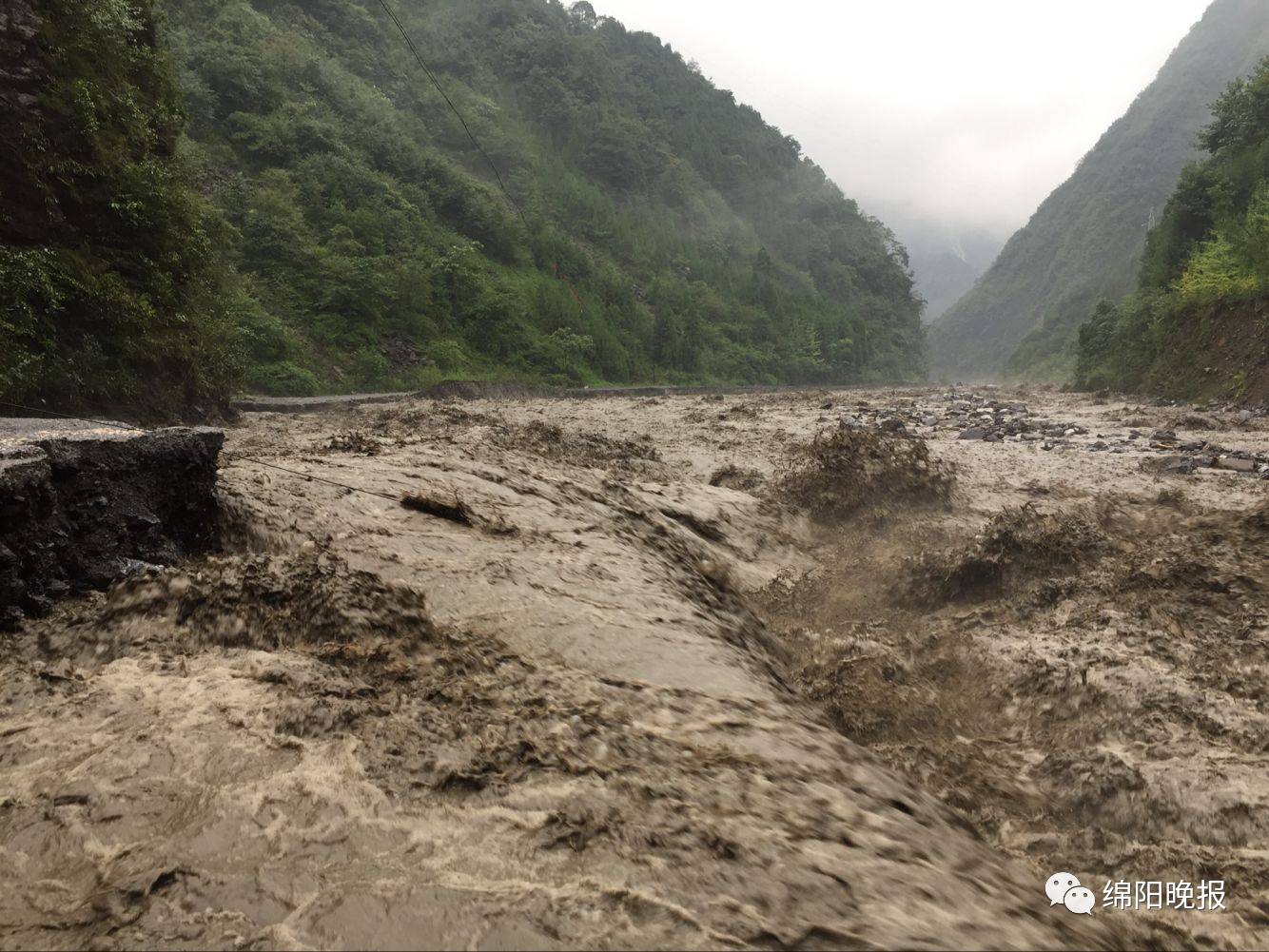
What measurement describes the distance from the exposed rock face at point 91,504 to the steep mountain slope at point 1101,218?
285ft

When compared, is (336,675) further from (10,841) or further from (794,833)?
(794,833)

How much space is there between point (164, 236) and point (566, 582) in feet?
26.7

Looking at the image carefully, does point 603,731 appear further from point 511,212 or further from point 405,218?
point 511,212

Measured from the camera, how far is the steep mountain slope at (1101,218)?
92875 millimetres

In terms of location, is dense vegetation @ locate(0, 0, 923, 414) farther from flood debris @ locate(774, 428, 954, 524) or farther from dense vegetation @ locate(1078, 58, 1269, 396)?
dense vegetation @ locate(1078, 58, 1269, 396)

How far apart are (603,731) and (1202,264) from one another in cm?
2401

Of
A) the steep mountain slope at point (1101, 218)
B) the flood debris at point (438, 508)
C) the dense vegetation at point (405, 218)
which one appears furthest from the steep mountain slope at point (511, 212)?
the steep mountain slope at point (1101, 218)

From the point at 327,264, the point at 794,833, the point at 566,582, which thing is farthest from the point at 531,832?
Result: the point at 327,264

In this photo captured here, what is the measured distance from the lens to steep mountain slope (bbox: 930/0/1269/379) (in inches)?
3656

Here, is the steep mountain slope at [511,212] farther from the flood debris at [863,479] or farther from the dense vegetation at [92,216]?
the flood debris at [863,479]

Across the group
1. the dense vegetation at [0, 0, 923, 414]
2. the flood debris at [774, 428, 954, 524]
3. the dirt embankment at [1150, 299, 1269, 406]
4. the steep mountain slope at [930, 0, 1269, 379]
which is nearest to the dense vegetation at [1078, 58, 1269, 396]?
the dirt embankment at [1150, 299, 1269, 406]

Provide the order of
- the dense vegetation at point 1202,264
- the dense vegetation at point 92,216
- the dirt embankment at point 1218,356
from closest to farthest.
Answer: the dense vegetation at point 92,216, the dirt embankment at point 1218,356, the dense vegetation at point 1202,264

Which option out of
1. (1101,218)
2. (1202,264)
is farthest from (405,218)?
(1101,218)

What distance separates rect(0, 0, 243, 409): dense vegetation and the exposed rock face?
4724 mm
